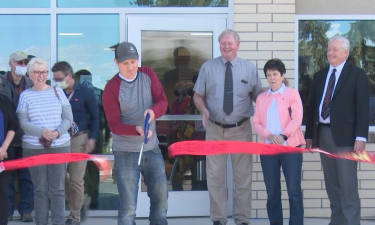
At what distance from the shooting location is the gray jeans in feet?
19.3

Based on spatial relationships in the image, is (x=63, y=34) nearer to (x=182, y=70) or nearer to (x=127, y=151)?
(x=182, y=70)

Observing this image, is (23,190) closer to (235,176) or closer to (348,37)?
(235,176)

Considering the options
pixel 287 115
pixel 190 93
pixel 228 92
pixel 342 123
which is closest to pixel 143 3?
pixel 190 93

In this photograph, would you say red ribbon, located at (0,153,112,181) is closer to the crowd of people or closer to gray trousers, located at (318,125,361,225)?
the crowd of people

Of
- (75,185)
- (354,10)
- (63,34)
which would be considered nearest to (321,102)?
(354,10)

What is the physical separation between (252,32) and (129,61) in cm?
237

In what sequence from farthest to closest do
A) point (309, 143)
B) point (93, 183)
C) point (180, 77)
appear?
point (93, 183), point (180, 77), point (309, 143)

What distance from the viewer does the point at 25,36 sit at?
734cm

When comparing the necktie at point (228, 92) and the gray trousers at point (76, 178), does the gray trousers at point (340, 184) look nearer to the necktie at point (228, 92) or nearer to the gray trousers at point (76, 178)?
the necktie at point (228, 92)

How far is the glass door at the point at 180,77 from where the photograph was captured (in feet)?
23.4

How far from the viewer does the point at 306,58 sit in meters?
7.28

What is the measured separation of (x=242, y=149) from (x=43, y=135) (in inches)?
84.3

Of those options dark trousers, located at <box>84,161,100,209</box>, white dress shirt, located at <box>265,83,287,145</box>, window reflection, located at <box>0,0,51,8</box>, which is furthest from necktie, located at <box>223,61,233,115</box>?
window reflection, located at <box>0,0,51,8</box>

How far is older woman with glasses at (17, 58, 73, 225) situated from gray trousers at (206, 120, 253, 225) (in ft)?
5.39
